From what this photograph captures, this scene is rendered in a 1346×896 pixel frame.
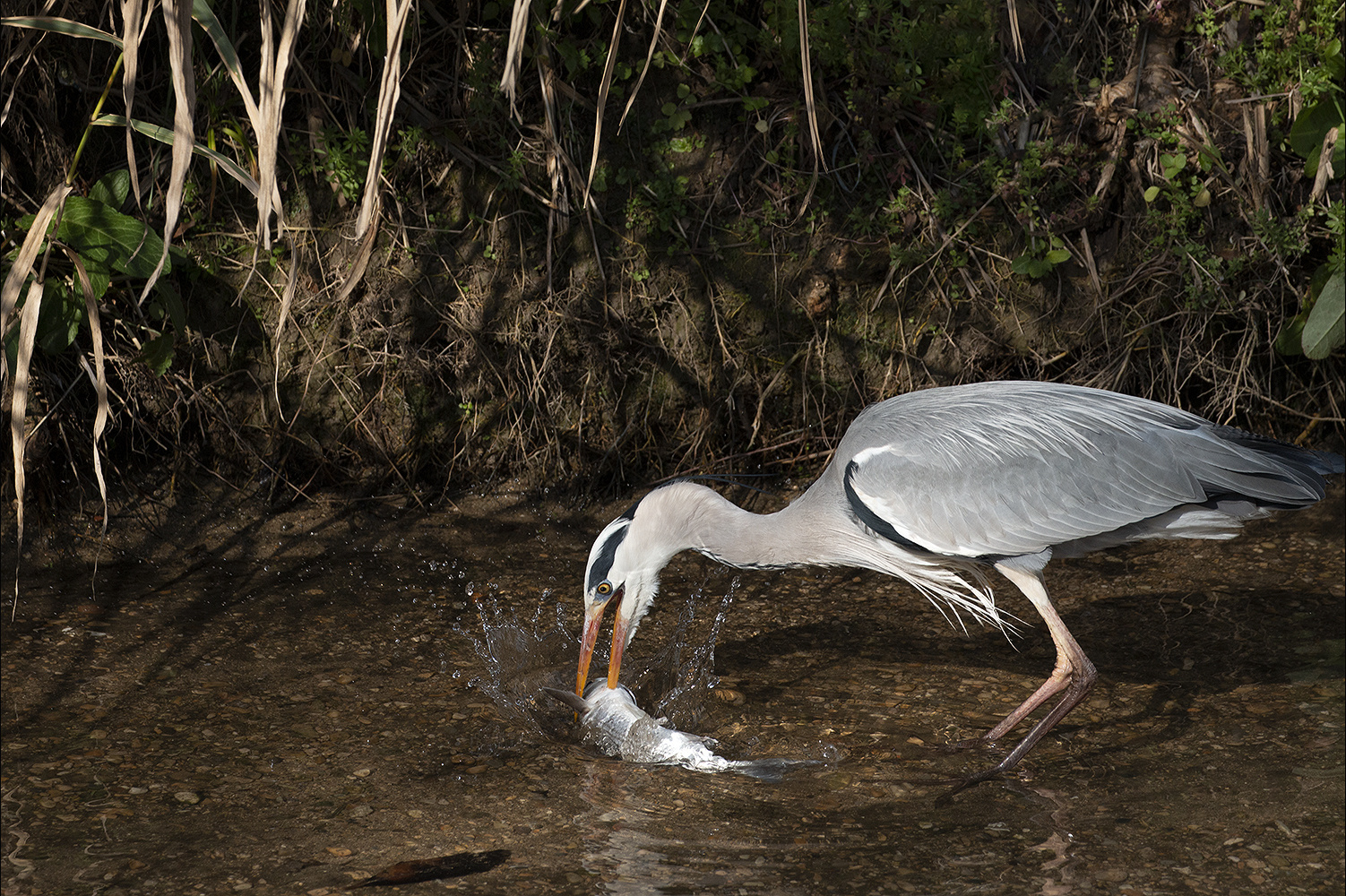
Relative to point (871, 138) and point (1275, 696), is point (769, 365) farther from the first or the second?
point (1275, 696)

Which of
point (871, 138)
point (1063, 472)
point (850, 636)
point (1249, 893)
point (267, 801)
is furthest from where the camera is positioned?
point (871, 138)

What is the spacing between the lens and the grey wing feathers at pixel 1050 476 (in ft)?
11.9

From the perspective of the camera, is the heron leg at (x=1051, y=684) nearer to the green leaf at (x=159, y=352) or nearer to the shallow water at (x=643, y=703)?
the shallow water at (x=643, y=703)

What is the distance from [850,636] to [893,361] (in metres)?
1.52

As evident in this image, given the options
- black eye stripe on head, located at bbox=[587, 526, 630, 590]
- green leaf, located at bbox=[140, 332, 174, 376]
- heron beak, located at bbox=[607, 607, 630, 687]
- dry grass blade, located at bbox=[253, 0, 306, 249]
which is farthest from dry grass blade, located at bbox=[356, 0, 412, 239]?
green leaf, located at bbox=[140, 332, 174, 376]

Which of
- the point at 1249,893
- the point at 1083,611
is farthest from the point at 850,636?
the point at 1249,893

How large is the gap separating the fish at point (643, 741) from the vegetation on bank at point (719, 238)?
170 centimetres

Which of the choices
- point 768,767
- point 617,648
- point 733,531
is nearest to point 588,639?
point 617,648

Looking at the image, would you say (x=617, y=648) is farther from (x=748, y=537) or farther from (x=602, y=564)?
(x=748, y=537)

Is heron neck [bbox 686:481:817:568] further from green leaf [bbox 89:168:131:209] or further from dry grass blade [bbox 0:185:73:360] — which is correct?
green leaf [bbox 89:168:131:209]

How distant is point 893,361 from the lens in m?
5.26

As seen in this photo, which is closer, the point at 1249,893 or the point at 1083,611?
the point at 1249,893

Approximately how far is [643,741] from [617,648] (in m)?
0.39

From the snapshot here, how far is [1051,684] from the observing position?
12.0ft
